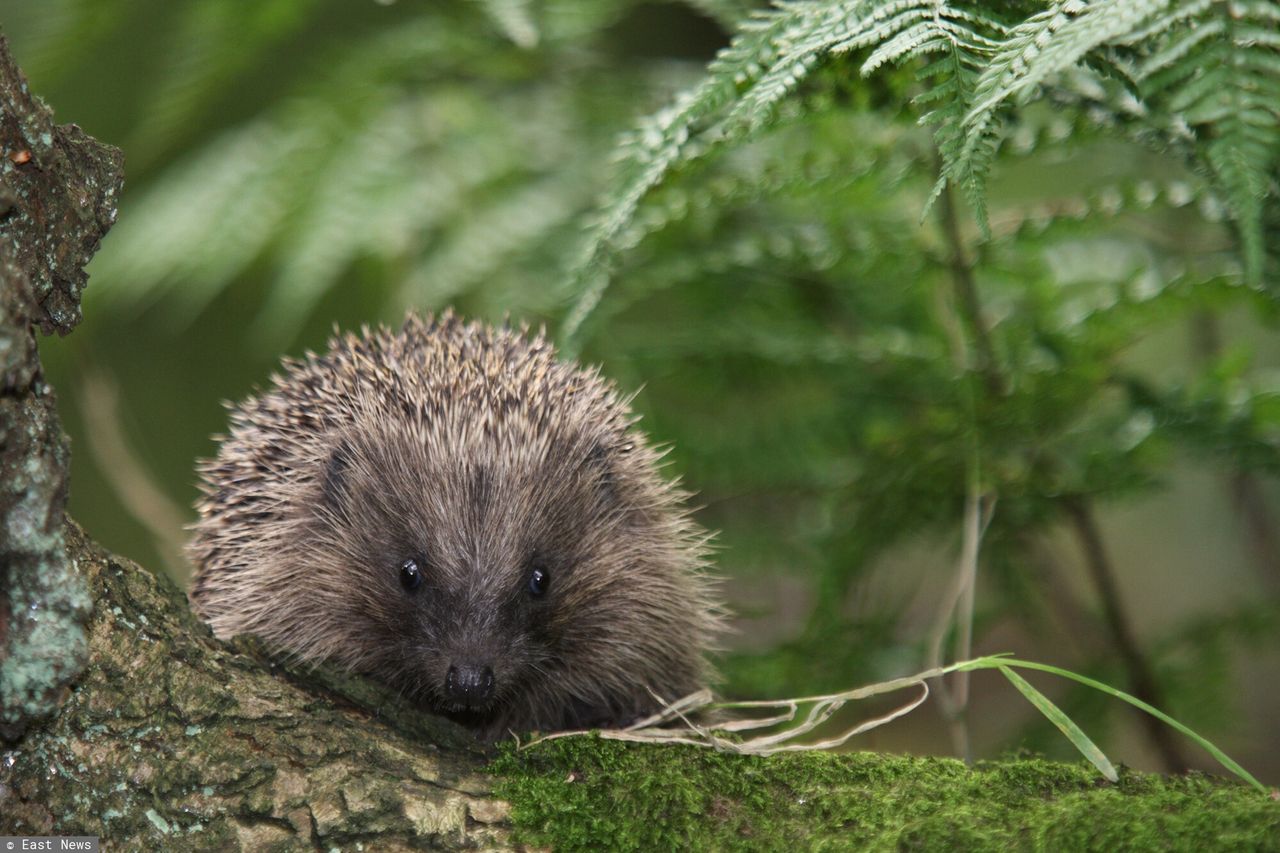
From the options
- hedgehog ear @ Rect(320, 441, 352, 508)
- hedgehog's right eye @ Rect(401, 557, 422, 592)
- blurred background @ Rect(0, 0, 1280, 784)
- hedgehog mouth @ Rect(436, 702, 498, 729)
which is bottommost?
hedgehog mouth @ Rect(436, 702, 498, 729)

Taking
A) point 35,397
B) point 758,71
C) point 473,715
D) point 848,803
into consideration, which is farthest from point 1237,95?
point 473,715

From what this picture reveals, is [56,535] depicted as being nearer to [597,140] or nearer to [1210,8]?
[1210,8]

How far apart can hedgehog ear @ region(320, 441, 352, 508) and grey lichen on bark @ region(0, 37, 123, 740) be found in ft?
5.28

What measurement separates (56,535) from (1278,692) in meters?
11.2

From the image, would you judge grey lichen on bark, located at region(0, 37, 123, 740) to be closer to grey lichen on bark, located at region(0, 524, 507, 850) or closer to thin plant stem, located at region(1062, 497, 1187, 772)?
grey lichen on bark, located at region(0, 524, 507, 850)

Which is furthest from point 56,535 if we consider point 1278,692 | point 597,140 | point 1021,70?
point 1278,692

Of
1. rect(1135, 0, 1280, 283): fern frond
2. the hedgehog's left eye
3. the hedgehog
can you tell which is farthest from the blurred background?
rect(1135, 0, 1280, 283): fern frond

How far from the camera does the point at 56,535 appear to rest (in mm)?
2908

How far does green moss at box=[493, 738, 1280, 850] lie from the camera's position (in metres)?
2.76

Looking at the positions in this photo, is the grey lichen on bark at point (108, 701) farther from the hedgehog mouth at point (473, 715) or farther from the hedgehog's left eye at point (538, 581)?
the hedgehog's left eye at point (538, 581)

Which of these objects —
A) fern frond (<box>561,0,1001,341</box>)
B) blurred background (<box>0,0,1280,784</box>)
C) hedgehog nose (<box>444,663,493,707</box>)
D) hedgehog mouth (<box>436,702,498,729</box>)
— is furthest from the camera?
blurred background (<box>0,0,1280,784</box>)

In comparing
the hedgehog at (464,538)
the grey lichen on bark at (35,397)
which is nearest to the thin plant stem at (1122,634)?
the hedgehog at (464,538)

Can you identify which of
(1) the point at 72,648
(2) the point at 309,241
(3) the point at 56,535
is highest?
(2) the point at 309,241

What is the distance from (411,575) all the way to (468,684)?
64 cm
